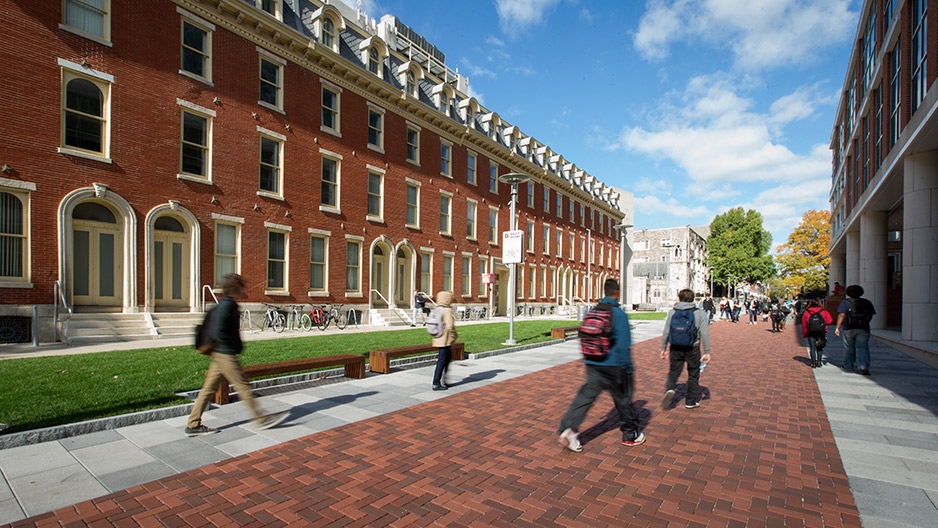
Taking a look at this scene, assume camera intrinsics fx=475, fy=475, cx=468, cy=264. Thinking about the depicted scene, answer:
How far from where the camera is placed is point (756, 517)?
3789 millimetres

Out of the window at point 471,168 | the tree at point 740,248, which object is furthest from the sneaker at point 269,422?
the tree at point 740,248

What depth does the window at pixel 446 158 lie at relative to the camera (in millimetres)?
28234

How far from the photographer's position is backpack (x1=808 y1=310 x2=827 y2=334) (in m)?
11.4

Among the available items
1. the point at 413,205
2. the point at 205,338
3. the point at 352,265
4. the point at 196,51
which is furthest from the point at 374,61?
the point at 205,338

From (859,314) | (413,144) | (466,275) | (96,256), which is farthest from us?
(466,275)

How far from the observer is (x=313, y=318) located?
19609 millimetres

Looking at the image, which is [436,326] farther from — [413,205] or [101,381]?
[413,205]

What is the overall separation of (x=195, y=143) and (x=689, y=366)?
17.0m

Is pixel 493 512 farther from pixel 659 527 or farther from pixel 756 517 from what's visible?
pixel 756 517

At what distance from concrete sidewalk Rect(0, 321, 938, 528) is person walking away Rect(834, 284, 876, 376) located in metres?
2.80

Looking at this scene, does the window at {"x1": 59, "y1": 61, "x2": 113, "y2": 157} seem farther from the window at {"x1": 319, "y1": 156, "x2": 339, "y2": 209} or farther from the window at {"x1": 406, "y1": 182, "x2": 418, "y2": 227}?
the window at {"x1": 406, "y1": 182, "x2": 418, "y2": 227}

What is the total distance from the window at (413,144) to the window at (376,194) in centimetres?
264

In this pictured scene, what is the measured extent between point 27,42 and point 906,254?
2548 cm

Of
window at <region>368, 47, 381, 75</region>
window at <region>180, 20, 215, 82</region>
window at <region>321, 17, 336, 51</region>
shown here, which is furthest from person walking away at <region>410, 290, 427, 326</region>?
window at <region>180, 20, 215, 82</region>
